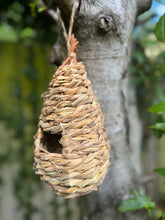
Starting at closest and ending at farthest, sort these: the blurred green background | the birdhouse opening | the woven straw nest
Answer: the woven straw nest → the birdhouse opening → the blurred green background

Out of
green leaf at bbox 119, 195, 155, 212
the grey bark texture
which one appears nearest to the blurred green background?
the grey bark texture

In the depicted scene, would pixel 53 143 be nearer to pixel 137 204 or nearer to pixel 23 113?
pixel 137 204

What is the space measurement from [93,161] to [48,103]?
0.18 m

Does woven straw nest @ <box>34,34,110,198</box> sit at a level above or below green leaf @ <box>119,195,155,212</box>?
above

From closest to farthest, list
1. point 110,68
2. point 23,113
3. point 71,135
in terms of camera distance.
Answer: point 71,135 < point 110,68 < point 23,113

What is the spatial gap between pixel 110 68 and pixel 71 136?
0.98ft

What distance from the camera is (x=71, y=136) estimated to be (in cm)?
54

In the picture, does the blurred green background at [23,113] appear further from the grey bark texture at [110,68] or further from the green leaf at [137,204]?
the green leaf at [137,204]

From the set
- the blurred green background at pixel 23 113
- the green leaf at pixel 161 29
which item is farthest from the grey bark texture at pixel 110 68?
the blurred green background at pixel 23 113

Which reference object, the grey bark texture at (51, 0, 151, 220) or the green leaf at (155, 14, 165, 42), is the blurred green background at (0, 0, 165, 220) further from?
the green leaf at (155, 14, 165, 42)

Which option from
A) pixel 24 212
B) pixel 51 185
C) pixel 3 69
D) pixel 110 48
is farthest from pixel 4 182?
pixel 110 48

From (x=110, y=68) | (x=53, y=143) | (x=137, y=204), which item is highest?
(x=110, y=68)

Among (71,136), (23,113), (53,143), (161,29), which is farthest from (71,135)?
(23,113)

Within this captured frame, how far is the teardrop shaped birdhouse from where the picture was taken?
53 centimetres
